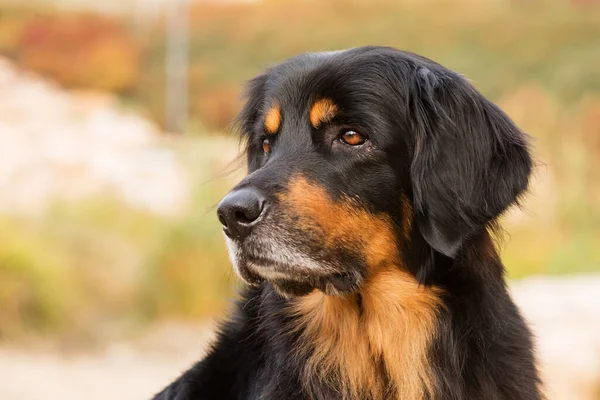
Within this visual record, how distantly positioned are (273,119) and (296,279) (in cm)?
79

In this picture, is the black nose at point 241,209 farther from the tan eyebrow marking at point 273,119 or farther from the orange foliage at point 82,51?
the orange foliage at point 82,51

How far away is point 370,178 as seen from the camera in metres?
3.39

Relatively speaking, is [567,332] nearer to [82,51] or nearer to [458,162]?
[458,162]

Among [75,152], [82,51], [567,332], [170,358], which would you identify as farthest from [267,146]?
[82,51]

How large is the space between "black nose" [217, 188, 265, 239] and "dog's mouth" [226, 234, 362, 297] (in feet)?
0.26

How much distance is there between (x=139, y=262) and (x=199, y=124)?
9.92ft

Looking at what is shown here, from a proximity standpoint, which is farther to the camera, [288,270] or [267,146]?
[267,146]

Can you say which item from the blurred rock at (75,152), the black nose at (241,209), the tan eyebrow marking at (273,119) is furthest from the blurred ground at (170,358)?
the black nose at (241,209)

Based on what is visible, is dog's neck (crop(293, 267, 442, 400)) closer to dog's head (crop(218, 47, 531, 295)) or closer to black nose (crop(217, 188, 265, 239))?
dog's head (crop(218, 47, 531, 295))

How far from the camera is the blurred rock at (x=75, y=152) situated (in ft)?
33.7

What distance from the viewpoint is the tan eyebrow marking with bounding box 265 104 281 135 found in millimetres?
3682

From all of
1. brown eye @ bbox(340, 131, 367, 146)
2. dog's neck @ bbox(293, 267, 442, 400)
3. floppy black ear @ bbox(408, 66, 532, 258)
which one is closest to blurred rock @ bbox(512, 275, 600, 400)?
dog's neck @ bbox(293, 267, 442, 400)

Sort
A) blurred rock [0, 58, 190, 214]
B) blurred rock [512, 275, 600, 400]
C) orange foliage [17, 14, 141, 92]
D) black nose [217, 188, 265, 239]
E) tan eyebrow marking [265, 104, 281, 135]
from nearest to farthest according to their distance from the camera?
black nose [217, 188, 265, 239]
tan eyebrow marking [265, 104, 281, 135]
blurred rock [512, 275, 600, 400]
blurred rock [0, 58, 190, 214]
orange foliage [17, 14, 141, 92]

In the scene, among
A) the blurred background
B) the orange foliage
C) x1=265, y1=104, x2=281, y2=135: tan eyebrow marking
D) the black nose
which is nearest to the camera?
the black nose
